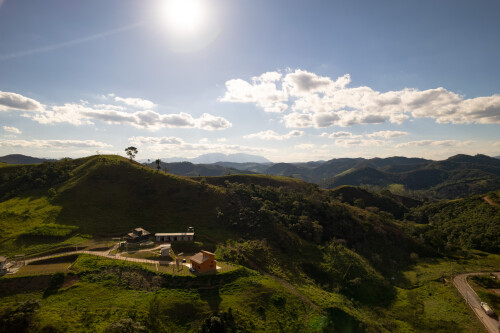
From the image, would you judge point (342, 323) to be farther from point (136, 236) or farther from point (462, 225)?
point (462, 225)

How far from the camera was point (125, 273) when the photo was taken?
141 feet

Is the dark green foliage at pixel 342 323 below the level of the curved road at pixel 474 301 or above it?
above

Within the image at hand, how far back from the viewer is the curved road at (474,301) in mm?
44969

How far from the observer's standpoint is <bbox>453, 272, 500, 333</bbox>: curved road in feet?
148

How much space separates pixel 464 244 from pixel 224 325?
10536 cm

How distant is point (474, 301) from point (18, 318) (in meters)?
82.7

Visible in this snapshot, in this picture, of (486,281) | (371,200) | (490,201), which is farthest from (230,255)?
(490,201)

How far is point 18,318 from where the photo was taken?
97.5 feet

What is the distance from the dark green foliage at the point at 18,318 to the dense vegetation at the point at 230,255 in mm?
251

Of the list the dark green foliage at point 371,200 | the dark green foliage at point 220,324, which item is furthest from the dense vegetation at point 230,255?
the dark green foliage at point 371,200

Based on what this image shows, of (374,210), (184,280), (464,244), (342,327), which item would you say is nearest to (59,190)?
(184,280)

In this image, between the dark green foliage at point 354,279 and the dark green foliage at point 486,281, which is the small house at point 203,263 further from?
the dark green foliage at point 486,281

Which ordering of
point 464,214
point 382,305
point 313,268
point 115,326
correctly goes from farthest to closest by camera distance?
point 464,214
point 313,268
point 382,305
point 115,326

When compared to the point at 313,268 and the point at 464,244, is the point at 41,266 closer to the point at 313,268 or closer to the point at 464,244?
the point at 313,268
